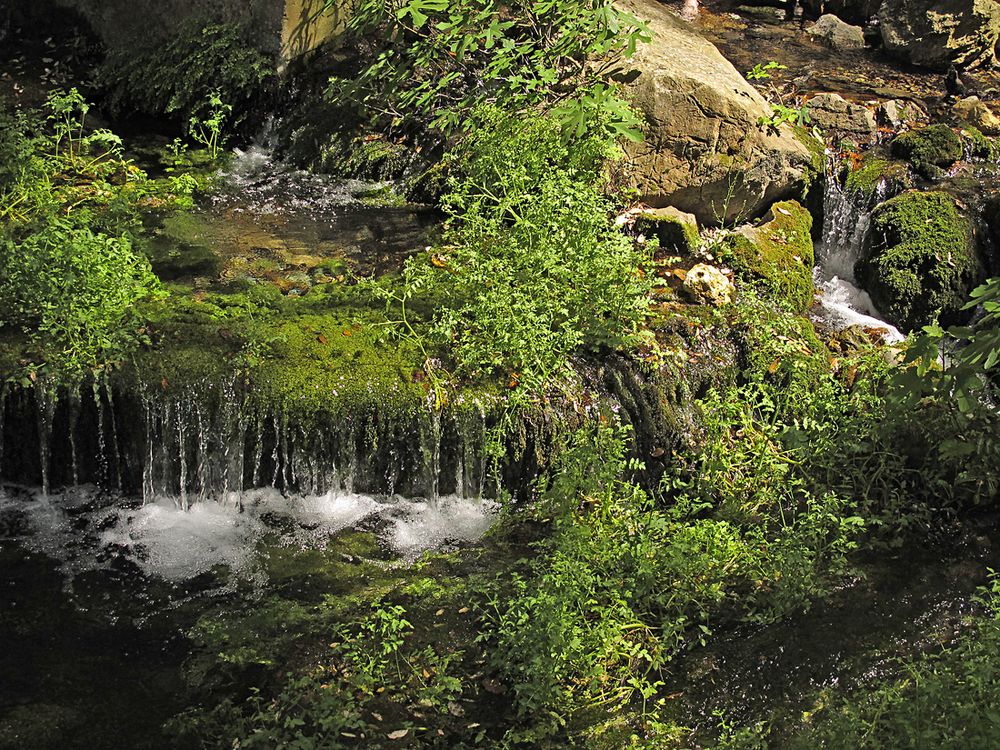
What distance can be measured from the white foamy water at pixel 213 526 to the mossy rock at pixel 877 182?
4.83 m

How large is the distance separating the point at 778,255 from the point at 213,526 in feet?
15.5

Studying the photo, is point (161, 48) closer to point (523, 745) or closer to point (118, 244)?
point (118, 244)

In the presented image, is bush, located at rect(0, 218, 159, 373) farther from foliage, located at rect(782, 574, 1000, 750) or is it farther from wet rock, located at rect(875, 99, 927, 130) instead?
wet rock, located at rect(875, 99, 927, 130)

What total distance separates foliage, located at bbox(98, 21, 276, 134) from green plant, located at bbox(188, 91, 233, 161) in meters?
0.07

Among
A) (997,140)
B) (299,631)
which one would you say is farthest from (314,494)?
(997,140)

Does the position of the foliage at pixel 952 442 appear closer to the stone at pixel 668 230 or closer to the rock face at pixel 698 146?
the stone at pixel 668 230

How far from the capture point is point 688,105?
802cm

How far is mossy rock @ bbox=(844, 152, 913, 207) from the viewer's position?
906 centimetres

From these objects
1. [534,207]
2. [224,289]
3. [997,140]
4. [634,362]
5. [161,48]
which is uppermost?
[161,48]

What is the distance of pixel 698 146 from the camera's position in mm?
8070

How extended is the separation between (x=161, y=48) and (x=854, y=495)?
7.96 meters

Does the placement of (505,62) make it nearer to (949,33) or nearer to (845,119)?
(845,119)

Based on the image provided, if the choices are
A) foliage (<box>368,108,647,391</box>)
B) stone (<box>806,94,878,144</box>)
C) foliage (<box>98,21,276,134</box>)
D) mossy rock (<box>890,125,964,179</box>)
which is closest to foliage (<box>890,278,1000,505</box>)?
foliage (<box>368,108,647,391</box>)

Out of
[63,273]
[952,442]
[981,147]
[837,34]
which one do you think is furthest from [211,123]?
[837,34]
